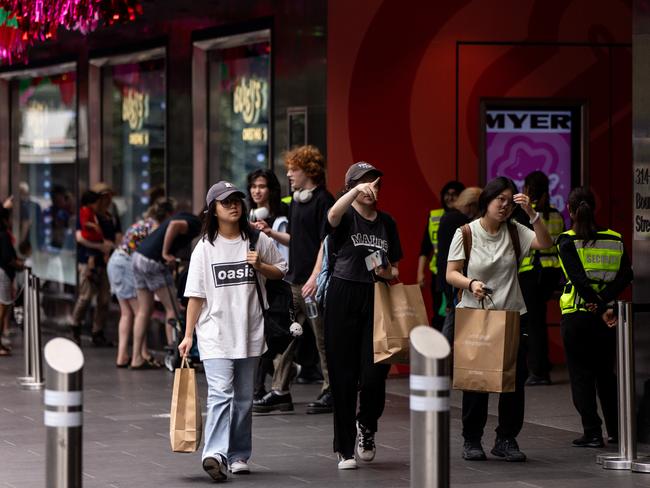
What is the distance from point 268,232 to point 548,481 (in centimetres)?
351

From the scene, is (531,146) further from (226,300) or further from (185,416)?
(185,416)

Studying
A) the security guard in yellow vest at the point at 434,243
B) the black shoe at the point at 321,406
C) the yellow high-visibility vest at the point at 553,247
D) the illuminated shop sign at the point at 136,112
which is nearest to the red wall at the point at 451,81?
the security guard in yellow vest at the point at 434,243

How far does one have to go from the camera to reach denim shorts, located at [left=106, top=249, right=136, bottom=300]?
15.5 meters

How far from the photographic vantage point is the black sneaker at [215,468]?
882 cm

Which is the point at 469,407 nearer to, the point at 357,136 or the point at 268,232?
the point at 268,232

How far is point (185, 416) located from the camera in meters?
8.86

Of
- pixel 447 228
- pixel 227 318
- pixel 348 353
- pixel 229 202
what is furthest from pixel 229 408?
pixel 447 228

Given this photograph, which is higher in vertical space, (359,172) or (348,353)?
(359,172)

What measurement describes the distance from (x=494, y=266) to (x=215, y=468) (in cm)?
221

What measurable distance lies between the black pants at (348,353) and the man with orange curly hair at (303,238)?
2.34 metres

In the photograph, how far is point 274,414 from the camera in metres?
12.0

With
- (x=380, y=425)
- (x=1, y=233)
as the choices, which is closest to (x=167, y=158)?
(x=1, y=233)

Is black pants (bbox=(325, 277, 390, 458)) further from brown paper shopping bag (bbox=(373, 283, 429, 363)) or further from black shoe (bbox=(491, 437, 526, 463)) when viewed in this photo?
black shoe (bbox=(491, 437, 526, 463))

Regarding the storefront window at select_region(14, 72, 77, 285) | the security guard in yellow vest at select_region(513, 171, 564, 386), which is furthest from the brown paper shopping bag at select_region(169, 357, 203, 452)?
the storefront window at select_region(14, 72, 77, 285)
